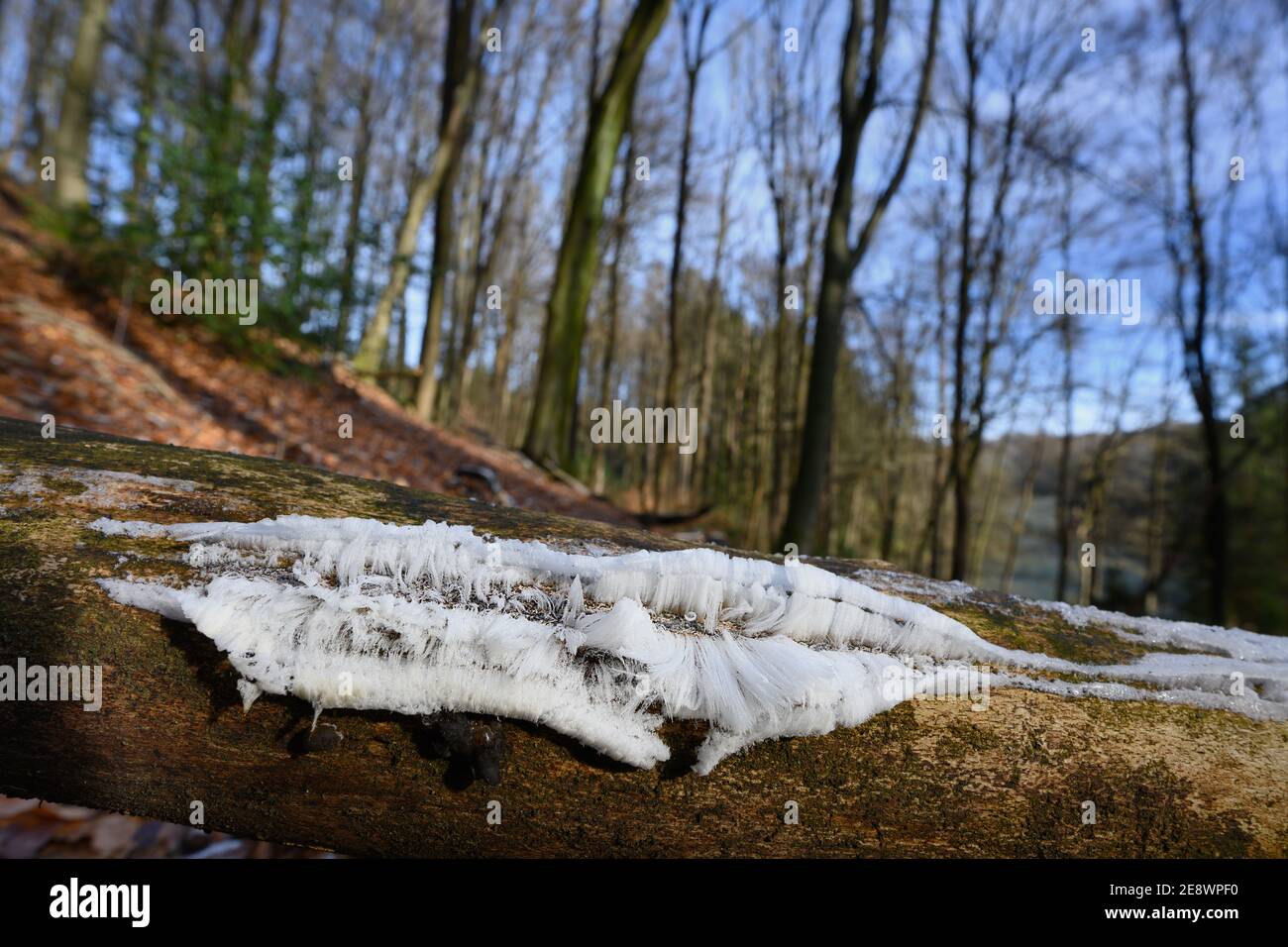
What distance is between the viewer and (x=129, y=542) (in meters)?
1.10

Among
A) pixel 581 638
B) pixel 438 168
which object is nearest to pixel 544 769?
pixel 581 638

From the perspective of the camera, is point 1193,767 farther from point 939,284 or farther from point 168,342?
point 939,284

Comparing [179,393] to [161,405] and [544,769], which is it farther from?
[544,769]

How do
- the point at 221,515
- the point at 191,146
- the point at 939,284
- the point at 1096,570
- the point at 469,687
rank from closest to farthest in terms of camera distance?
the point at 469,687, the point at 221,515, the point at 191,146, the point at 939,284, the point at 1096,570

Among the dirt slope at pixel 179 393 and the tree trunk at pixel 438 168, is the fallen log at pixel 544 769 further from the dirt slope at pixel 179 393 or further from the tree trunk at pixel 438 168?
the tree trunk at pixel 438 168

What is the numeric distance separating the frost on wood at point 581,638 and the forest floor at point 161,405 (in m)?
1.75

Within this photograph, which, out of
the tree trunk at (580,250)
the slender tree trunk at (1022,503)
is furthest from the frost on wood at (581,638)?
the slender tree trunk at (1022,503)

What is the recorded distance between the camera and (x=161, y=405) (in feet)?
16.4

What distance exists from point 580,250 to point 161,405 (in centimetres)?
603

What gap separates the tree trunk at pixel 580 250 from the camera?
891cm

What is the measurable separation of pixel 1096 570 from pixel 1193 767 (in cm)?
2651

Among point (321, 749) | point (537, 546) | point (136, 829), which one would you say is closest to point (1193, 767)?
point (537, 546)

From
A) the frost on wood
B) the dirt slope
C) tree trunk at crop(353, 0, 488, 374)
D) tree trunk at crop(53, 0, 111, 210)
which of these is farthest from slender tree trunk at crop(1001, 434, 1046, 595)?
tree trunk at crop(53, 0, 111, 210)
